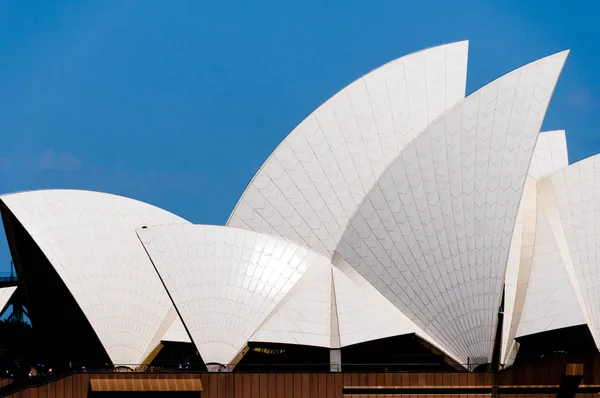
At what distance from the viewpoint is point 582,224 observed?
35.5 m

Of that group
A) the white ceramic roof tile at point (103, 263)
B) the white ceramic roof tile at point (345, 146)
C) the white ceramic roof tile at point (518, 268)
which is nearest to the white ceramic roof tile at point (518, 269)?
the white ceramic roof tile at point (518, 268)

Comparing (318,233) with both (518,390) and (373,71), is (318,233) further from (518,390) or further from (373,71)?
(518,390)

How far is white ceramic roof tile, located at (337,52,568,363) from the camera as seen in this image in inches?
1358

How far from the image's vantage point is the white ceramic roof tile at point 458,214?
34500mm

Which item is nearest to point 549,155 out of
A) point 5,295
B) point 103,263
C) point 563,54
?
point 563,54

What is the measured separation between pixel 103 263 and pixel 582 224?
18086 mm

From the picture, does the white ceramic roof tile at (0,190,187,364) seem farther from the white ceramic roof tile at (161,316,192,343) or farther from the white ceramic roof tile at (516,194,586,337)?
the white ceramic roof tile at (516,194,586,337)

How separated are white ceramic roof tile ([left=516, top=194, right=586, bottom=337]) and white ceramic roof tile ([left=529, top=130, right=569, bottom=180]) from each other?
836 cm

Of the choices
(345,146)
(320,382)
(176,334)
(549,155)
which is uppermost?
(345,146)

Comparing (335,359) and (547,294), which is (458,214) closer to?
(547,294)

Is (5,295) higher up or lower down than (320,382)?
higher up

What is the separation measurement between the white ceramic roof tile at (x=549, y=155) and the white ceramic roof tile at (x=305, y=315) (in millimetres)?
11574

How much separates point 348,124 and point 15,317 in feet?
87.5

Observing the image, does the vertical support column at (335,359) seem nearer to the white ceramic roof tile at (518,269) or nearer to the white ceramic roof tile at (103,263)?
the white ceramic roof tile at (518,269)
